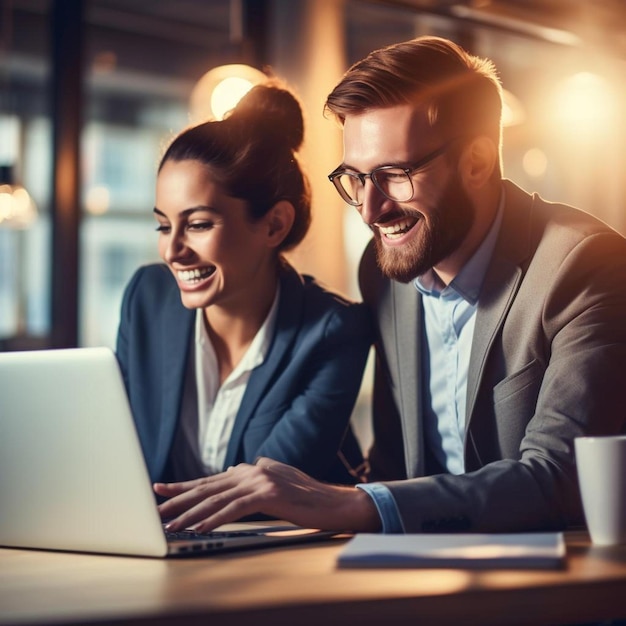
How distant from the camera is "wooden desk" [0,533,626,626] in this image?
3.00 feet

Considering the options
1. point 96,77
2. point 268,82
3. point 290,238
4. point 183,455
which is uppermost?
point 96,77

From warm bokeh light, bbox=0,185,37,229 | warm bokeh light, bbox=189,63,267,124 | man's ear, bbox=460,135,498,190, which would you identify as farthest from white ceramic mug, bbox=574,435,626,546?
warm bokeh light, bbox=0,185,37,229

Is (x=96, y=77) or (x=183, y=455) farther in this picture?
(x=96, y=77)

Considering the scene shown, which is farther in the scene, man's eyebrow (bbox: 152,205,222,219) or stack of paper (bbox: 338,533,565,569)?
man's eyebrow (bbox: 152,205,222,219)

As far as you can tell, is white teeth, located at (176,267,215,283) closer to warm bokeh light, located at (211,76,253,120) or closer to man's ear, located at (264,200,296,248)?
man's ear, located at (264,200,296,248)

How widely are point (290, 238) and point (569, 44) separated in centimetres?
395

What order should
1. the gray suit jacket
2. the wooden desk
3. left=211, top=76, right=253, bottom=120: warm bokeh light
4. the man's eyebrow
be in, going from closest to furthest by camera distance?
the wooden desk, the gray suit jacket, the man's eyebrow, left=211, top=76, right=253, bottom=120: warm bokeh light

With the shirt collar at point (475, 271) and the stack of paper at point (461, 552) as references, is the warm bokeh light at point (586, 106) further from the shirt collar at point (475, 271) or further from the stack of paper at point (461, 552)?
the stack of paper at point (461, 552)

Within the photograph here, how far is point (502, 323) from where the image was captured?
72.8 inches

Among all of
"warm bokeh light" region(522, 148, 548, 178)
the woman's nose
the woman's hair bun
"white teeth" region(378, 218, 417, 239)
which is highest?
"warm bokeh light" region(522, 148, 548, 178)

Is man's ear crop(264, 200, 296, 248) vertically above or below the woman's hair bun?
below

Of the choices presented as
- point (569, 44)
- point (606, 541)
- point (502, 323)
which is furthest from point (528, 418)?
point (569, 44)

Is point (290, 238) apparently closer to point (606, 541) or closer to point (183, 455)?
point (183, 455)

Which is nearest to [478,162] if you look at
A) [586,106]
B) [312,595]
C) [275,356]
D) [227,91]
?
[275,356]
